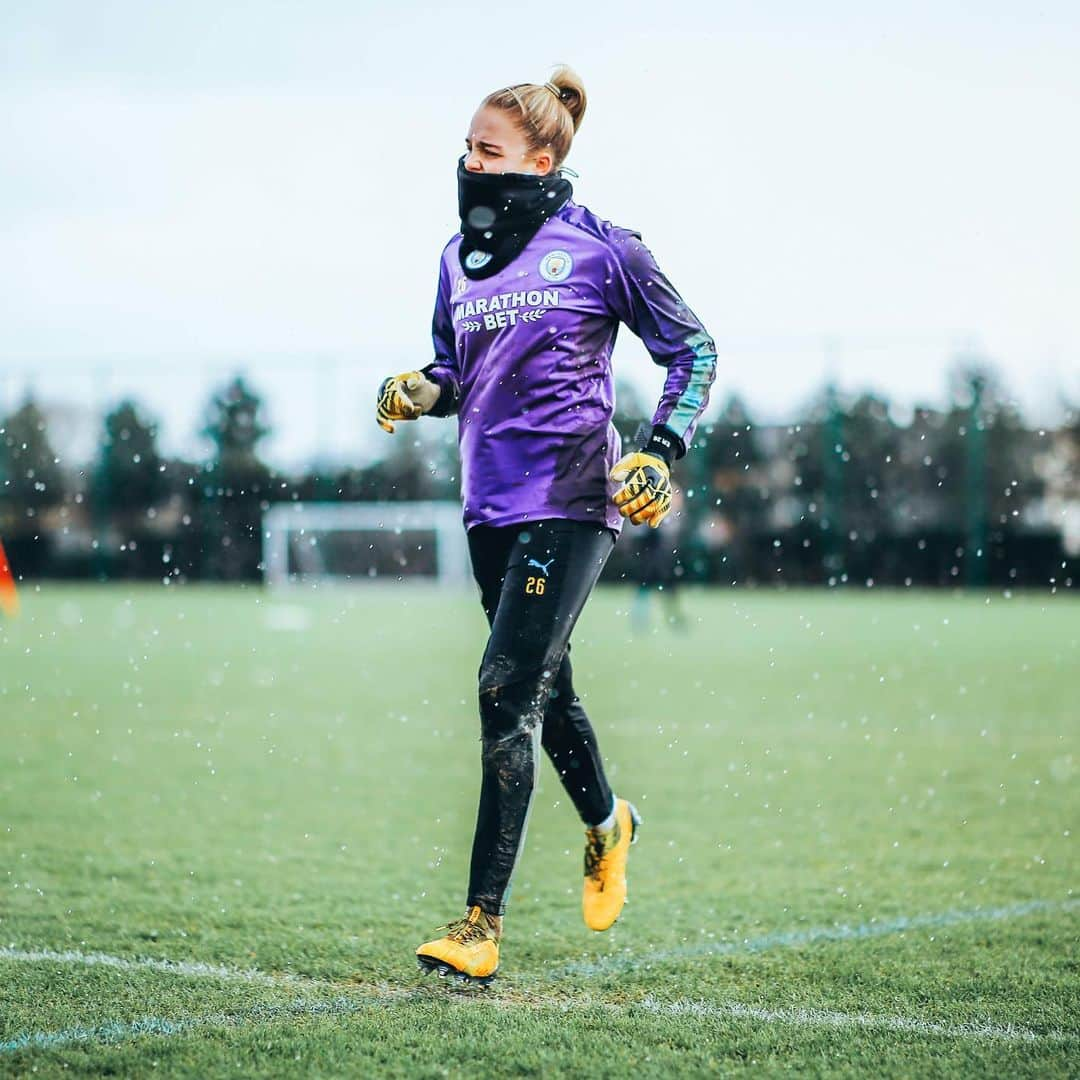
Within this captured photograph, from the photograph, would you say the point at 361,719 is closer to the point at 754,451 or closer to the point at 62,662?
the point at 62,662

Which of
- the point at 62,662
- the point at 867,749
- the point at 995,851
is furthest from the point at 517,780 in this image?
the point at 62,662

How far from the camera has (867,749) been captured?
7.32 m

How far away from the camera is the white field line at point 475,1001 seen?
9.30 feet

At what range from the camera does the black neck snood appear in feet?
11.2

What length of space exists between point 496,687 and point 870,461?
828 inches

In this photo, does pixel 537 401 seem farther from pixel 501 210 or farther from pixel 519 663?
pixel 519 663

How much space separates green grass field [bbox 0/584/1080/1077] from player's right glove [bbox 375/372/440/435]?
4.38 feet

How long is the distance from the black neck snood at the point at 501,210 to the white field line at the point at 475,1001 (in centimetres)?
170

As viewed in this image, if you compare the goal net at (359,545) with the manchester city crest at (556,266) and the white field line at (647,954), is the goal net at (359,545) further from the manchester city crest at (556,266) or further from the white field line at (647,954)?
the manchester city crest at (556,266)

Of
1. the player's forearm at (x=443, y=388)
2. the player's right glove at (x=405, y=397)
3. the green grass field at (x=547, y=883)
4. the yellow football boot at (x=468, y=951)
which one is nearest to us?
the green grass field at (x=547, y=883)

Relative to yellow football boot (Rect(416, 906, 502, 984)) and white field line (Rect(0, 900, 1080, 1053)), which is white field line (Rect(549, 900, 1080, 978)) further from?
yellow football boot (Rect(416, 906, 502, 984))

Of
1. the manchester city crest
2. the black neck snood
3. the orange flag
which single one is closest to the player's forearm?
the black neck snood

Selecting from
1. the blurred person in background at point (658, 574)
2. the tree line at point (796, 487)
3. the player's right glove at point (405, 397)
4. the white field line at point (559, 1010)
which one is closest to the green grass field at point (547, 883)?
the white field line at point (559, 1010)

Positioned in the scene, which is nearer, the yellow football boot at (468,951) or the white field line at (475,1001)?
the white field line at (475,1001)
